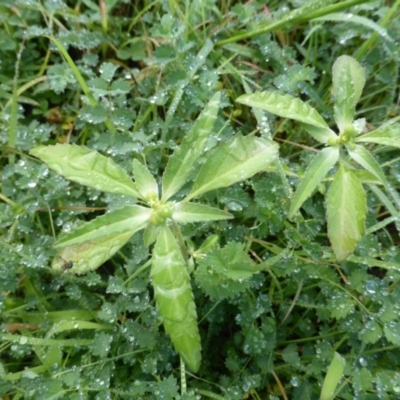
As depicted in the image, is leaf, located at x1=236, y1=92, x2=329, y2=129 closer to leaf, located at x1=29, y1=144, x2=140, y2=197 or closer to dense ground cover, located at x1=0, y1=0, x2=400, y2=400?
dense ground cover, located at x1=0, y1=0, x2=400, y2=400

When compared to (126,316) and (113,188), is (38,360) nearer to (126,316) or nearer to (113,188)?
(126,316)

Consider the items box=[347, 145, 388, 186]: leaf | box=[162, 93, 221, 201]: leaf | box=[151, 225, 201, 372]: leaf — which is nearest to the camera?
box=[151, 225, 201, 372]: leaf

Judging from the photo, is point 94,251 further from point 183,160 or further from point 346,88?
point 346,88

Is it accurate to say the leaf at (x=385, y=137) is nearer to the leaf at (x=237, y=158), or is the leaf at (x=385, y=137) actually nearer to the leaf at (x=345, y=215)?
the leaf at (x=345, y=215)

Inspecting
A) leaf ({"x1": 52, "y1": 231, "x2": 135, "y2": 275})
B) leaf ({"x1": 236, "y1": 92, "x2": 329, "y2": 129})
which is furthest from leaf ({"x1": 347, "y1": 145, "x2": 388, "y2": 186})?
leaf ({"x1": 52, "y1": 231, "x2": 135, "y2": 275})

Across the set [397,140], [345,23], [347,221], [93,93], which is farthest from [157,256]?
[345,23]

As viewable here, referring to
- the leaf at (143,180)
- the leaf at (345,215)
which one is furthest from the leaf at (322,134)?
the leaf at (143,180)
